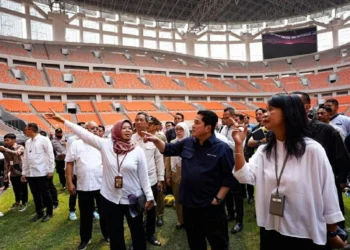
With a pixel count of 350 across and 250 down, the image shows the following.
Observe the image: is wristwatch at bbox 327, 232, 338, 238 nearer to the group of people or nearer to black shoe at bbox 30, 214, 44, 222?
the group of people

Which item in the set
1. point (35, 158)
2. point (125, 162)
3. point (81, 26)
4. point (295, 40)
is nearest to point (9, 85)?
point (81, 26)

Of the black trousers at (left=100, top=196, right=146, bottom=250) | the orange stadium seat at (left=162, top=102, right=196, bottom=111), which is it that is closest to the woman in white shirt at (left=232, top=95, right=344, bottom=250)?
the black trousers at (left=100, top=196, right=146, bottom=250)

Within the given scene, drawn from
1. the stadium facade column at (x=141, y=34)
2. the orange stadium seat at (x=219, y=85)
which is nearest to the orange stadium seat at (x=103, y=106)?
the stadium facade column at (x=141, y=34)

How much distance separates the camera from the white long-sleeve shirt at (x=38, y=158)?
4461 mm

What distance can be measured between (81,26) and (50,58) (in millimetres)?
6096

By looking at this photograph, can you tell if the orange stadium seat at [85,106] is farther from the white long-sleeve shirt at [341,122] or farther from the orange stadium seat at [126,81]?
the white long-sleeve shirt at [341,122]

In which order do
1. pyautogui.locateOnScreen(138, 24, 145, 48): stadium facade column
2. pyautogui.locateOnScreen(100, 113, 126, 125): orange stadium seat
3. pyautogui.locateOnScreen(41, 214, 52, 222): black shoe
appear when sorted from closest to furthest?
pyautogui.locateOnScreen(41, 214, 52, 222): black shoe
pyautogui.locateOnScreen(100, 113, 126, 125): orange stadium seat
pyautogui.locateOnScreen(138, 24, 145, 48): stadium facade column

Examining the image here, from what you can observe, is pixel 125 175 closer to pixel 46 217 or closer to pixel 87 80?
pixel 46 217

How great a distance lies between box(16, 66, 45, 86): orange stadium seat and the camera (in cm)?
2442

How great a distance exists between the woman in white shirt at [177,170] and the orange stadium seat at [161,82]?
27137mm

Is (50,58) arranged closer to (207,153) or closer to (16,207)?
(16,207)

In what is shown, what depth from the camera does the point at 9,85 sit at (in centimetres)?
2250

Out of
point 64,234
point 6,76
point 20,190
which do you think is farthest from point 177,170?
point 6,76

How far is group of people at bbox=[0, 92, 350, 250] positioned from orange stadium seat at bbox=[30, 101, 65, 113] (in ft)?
74.3
